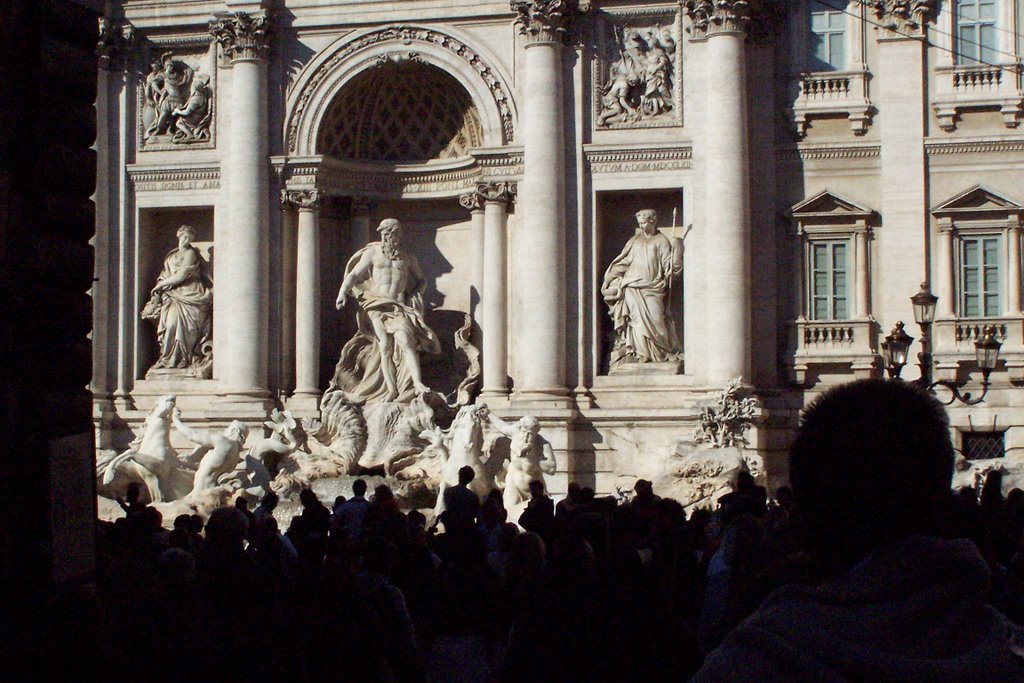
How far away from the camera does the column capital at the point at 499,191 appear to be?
25.7 meters

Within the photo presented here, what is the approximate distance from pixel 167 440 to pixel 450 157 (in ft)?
22.7

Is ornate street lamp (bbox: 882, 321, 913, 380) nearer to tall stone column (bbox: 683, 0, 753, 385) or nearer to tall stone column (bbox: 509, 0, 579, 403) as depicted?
tall stone column (bbox: 683, 0, 753, 385)

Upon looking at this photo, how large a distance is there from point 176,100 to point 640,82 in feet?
26.5

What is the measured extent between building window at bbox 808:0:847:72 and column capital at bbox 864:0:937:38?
59 centimetres

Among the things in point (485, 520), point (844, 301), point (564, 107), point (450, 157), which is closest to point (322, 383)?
point (450, 157)

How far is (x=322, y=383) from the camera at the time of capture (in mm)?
27172

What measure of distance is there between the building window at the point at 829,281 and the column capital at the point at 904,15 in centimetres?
344

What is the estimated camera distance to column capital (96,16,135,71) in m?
27.2

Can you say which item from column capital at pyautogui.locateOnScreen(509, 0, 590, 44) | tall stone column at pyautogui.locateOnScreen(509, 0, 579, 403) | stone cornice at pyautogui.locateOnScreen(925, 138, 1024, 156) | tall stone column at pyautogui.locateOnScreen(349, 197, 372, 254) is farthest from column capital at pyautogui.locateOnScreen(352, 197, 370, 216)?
stone cornice at pyautogui.locateOnScreen(925, 138, 1024, 156)

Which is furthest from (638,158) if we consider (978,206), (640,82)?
(978,206)

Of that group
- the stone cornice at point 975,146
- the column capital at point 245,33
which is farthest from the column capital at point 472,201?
the stone cornice at point 975,146

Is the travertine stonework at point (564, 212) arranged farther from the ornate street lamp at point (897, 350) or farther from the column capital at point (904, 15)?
the ornate street lamp at point (897, 350)

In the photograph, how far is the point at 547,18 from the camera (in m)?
25.2

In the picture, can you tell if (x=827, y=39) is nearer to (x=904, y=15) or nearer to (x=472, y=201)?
(x=904, y=15)
